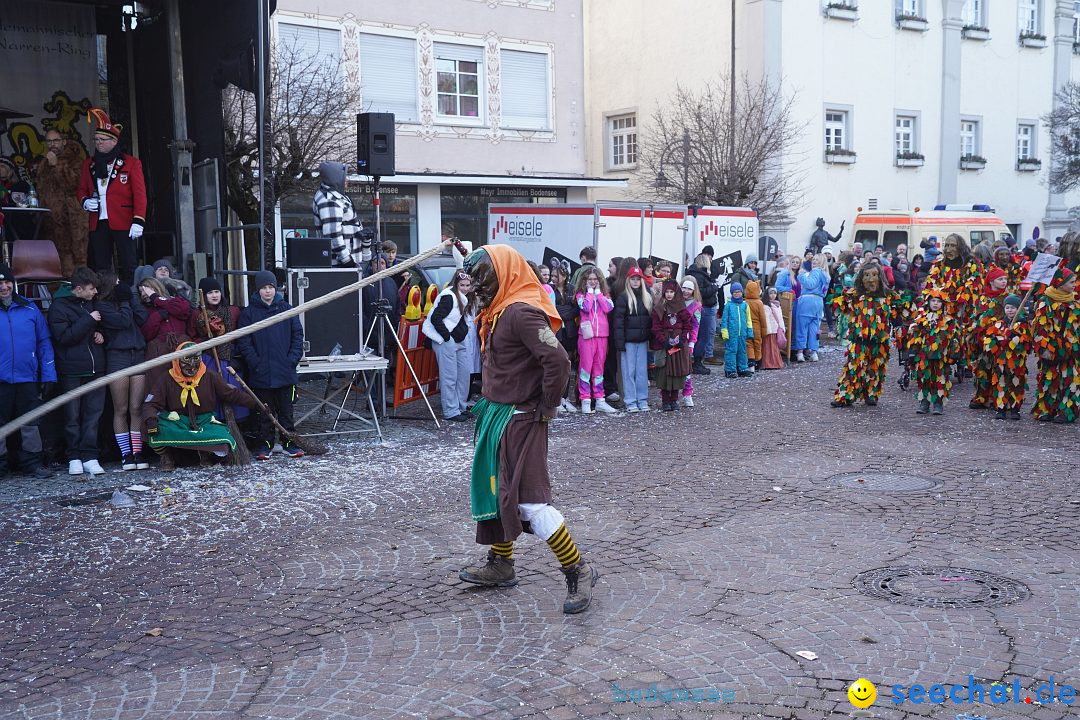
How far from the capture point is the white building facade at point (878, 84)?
2781 cm

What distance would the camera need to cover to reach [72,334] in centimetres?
A: 912

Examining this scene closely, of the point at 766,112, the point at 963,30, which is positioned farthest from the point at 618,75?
the point at 963,30

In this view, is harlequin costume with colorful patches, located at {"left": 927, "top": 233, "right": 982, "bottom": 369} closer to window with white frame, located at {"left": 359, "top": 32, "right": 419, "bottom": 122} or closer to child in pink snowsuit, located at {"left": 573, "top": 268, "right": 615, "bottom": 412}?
child in pink snowsuit, located at {"left": 573, "top": 268, "right": 615, "bottom": 412}

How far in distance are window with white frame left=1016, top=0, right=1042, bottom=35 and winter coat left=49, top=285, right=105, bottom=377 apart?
31.4m

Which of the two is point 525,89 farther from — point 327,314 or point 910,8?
point 327,314

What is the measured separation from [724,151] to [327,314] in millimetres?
14752

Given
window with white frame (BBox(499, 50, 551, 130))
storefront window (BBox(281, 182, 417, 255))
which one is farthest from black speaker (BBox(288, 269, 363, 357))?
window with white frame (BBox(499, 50, 551, 130))

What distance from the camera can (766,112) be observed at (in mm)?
26391

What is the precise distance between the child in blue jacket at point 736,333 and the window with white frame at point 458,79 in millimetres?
9849

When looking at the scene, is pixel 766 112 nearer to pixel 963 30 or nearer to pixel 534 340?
pixel 963 30

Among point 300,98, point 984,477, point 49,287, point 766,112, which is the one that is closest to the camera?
point 984,477

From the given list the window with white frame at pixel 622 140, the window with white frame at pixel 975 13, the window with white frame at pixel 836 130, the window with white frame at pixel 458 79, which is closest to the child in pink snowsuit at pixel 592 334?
the window with white frame at pixel 458 79

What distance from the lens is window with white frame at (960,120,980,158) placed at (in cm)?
3180

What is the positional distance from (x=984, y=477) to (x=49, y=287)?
9.51m
